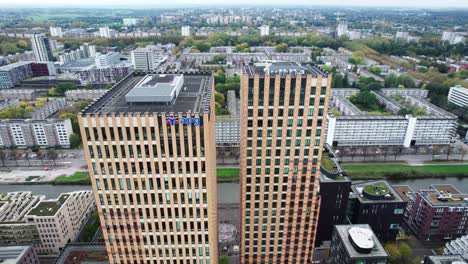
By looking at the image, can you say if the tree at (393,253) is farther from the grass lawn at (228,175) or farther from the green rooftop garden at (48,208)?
the green rooftop garden at (48,208)

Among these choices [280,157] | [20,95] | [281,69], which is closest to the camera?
[281,69]

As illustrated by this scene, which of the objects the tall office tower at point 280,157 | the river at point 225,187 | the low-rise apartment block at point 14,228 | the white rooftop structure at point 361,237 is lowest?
the river at point 225,187

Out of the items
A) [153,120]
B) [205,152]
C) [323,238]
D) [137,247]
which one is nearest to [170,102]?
[153,120]

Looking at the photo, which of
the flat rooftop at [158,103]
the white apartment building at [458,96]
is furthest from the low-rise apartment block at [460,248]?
the white apartment building at [458,96]

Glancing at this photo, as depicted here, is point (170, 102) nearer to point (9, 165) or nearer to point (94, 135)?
point (94, 135)

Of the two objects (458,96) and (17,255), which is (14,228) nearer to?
(17,255)

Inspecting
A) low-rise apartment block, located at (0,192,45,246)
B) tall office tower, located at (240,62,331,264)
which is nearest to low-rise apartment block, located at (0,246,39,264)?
low-rise apartment block, located at (0,192,45,246)

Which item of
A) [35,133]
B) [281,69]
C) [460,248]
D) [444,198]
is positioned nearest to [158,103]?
[281,69]
